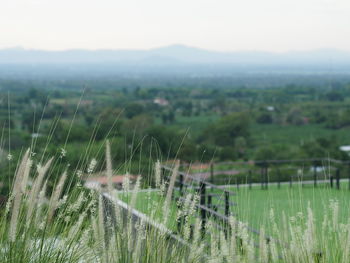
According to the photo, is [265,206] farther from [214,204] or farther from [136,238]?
[214,204]

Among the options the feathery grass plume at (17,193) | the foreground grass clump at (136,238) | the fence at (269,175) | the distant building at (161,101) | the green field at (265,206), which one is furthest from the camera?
the distant building at (161,101)

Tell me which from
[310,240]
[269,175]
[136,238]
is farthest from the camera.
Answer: [269,175]

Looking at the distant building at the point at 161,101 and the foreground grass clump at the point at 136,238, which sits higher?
the foreground grass clump at the point at 136,238

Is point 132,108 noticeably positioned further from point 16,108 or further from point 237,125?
point 16,108

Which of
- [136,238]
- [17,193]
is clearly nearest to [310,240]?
[136,238]

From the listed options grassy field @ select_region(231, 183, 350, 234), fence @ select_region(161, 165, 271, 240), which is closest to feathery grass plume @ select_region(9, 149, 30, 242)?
fence @ select_region(161, 165, 271, 240)

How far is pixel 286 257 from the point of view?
110 inches

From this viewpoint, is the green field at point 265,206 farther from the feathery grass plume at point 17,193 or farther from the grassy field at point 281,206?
the feathery grass plume at point 17,193

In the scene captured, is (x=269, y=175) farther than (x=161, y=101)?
No

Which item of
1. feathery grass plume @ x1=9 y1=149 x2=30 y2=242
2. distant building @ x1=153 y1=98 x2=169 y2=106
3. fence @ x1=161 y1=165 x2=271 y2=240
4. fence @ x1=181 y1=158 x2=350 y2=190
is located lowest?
distant building @ x1=153 y1=98 x2=169 y2=106

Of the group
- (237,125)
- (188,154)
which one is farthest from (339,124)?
(188,154)

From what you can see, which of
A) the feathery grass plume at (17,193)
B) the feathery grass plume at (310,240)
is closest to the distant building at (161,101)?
the feathery grass plume at (310,240)

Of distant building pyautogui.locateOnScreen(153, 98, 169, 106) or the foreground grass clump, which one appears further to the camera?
distant building pyautogui.locateOnScreen(153, 98, 169, 106)

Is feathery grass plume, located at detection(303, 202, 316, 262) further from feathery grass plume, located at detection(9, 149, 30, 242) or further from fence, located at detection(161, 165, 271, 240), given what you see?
feathery grass plume, located at detection(9, 149, 30, 242)
